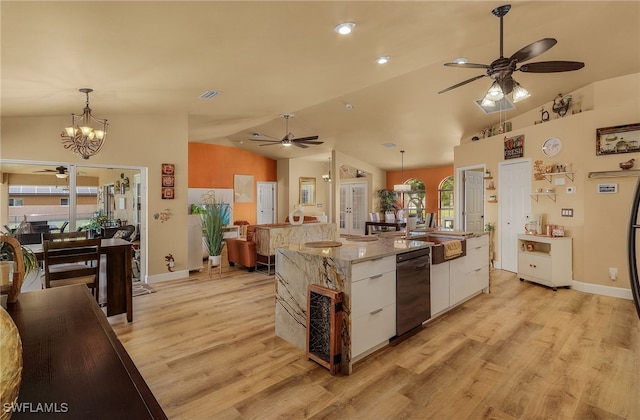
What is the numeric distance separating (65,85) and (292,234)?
3.80 meters

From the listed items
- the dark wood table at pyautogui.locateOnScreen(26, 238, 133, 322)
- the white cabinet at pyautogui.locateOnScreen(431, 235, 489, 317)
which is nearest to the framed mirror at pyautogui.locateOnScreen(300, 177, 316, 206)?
the white cabinet at pyautogui.locateOnScreen(431, 235, 489, 317)

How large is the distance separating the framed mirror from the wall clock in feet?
23.5

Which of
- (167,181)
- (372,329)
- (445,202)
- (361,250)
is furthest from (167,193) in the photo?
(445,202)

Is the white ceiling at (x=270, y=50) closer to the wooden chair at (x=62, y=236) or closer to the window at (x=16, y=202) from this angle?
the window at (x=16, y=202)

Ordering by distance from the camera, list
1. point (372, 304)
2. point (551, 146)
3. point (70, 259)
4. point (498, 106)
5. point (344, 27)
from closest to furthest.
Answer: point (372, 304), point (344, 27), point (70, 259), point (551, 146), point (498, 106)

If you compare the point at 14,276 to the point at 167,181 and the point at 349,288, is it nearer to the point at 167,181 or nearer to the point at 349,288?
the point at 349,288

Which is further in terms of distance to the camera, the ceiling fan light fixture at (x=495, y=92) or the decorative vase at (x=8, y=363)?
the ceiling fan light fixture at (x=495, y=92)

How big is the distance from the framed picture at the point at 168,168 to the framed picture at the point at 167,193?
0.26m

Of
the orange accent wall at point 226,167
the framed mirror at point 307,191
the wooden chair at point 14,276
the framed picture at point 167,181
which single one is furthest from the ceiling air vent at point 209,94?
the framed mirror at point 307,191

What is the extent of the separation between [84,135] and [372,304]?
3.87 metres

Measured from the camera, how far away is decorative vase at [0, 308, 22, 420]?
46cm

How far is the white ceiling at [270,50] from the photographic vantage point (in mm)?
2301

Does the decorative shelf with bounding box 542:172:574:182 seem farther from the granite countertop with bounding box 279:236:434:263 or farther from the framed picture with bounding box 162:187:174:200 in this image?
the framed picture with bounding box 162:187:174:200

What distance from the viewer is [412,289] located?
297 cm
